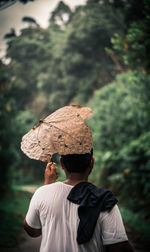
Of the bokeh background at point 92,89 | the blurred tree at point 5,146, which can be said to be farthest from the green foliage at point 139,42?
the blurred tree at point 5,146

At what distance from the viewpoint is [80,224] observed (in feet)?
4.25

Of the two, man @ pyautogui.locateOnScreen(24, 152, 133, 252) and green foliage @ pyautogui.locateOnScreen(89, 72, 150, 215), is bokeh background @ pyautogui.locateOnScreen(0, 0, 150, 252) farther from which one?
man @ pyautogui.locateOnScreen(24, 152, 133, 252)

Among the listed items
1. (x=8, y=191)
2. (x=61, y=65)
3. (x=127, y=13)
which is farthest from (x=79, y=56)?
(x=8, y=191)

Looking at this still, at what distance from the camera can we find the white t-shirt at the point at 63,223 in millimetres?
1294

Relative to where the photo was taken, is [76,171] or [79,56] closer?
[76,171]

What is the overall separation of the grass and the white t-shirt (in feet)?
10.2

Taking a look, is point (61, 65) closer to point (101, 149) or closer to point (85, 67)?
point (85, 67)

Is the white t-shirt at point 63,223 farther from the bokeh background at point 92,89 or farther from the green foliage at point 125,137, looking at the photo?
the green foliage at point 125,137

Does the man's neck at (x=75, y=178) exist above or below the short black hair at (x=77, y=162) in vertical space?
below

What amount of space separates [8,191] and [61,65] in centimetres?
972

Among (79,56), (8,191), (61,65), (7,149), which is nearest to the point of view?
(8,191)

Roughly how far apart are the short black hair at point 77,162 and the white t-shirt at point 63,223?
12cm

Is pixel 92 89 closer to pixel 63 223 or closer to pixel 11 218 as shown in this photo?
pixel 11 218

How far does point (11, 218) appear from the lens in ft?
21.7
